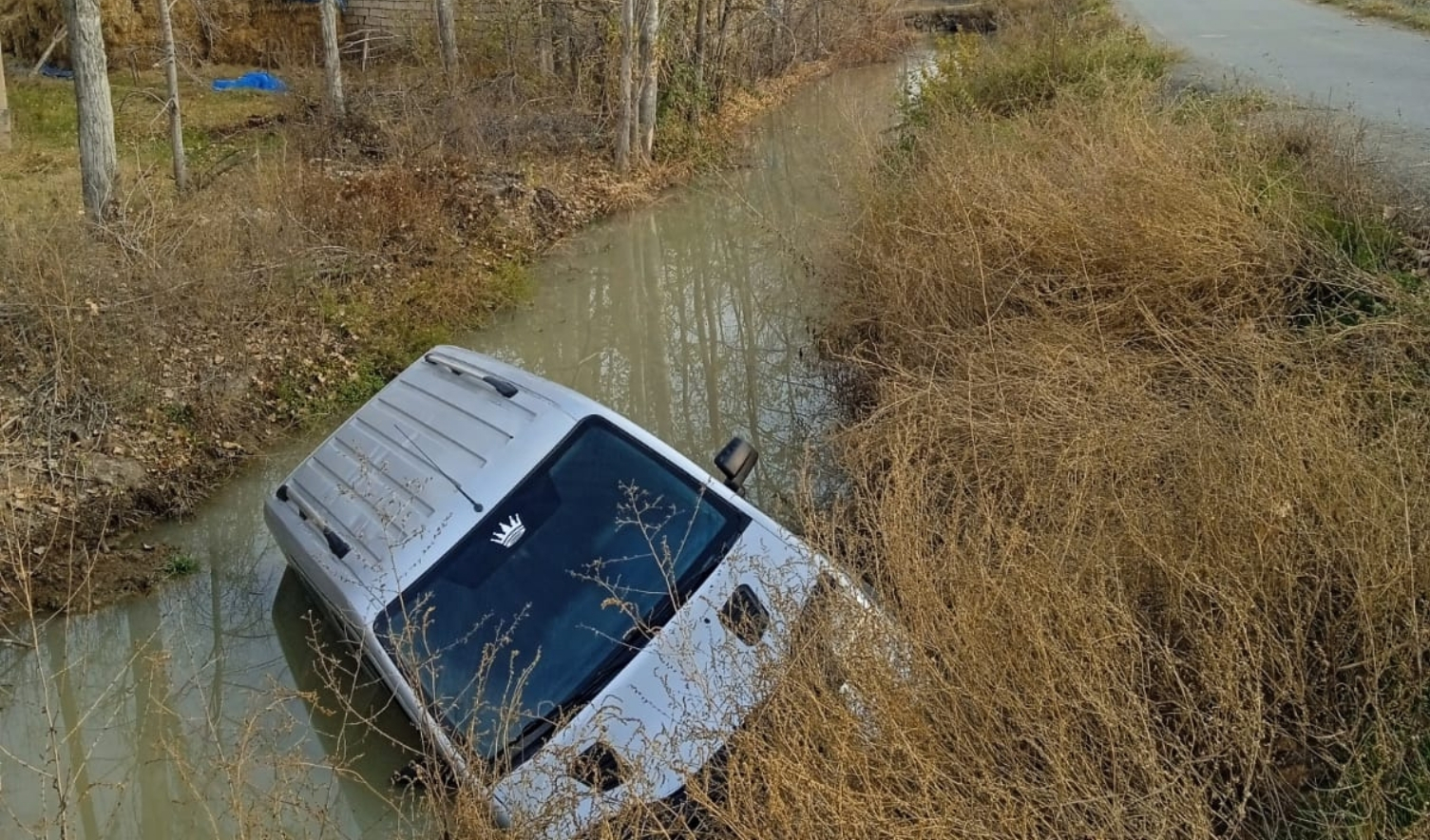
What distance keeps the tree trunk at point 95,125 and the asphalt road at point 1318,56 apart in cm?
991

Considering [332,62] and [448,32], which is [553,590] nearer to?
[332,62]

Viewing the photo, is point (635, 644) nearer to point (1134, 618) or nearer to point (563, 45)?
point (1134, 618)

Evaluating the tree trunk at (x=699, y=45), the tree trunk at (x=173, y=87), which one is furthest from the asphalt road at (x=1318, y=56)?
the tree trunk at (x=173, y=87)

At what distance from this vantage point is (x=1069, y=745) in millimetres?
3137

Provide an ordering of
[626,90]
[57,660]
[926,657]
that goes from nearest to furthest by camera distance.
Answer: [926,657]
[57,660]
[626,90]

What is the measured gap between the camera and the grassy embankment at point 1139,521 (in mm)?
3189

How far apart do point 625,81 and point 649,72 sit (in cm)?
56

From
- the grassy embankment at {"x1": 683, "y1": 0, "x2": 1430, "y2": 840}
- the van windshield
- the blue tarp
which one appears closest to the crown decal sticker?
the van windshield

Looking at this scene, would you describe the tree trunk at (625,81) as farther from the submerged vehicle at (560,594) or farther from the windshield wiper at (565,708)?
the windshield wiper at (565,708)

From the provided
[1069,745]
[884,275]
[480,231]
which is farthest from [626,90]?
[1069,745]

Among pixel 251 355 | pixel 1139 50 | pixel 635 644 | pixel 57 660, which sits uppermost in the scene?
pixel 1139 50

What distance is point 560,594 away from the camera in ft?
13.9

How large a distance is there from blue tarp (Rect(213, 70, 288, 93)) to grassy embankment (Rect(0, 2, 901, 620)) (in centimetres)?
154

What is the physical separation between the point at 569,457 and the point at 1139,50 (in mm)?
9876
